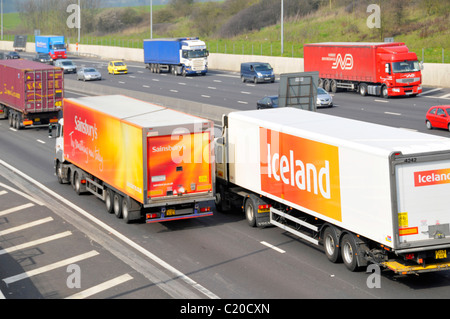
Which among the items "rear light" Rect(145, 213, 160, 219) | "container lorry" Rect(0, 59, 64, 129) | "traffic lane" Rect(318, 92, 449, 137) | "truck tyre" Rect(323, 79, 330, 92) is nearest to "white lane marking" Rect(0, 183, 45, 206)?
"rear light" Rect(145, 213, 160, 219)

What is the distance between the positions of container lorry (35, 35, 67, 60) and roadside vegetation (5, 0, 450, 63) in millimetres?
11395

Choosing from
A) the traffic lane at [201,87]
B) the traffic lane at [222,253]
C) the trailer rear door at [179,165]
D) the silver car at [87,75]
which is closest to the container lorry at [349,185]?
the traffic lane at [222,253]

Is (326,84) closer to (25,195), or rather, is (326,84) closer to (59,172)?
(59,172)

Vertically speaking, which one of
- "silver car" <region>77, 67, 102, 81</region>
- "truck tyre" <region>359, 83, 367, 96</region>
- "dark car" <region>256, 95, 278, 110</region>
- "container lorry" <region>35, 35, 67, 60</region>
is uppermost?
"container lorry" <region>35, 35, 67, 60</region>

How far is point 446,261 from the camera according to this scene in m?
16.0

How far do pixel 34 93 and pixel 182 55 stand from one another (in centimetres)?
3505

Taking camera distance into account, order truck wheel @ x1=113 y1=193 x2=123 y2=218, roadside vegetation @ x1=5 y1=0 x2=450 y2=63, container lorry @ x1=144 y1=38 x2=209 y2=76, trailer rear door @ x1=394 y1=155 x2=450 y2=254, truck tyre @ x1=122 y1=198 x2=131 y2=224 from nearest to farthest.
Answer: trailer rear door @ x1=394 y1=155 x2=450 y2=254
truck tyre @ x1=122 y1=198 x2=131 y2=224
truck wheel @ x1=113 y1=193 x2=123 y2=218
roadside vegetation @ x1=5 y1=0 x2=450 y2=63
container lorry @ x1=144 y1=38 x2=209 y2=76

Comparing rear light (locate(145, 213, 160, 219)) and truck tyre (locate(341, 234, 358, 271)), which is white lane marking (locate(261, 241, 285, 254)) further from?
rear light (locate(145, 213, 160, 219))

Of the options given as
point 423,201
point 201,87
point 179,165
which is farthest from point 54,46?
point 423,201

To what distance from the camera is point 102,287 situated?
16344 millimetres

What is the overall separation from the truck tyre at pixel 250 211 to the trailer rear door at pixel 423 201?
21.4 feet

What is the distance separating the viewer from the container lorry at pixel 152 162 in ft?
66.8

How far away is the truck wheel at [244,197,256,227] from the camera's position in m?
21.1

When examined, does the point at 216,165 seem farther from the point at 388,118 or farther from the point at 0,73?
the point at 0,73
